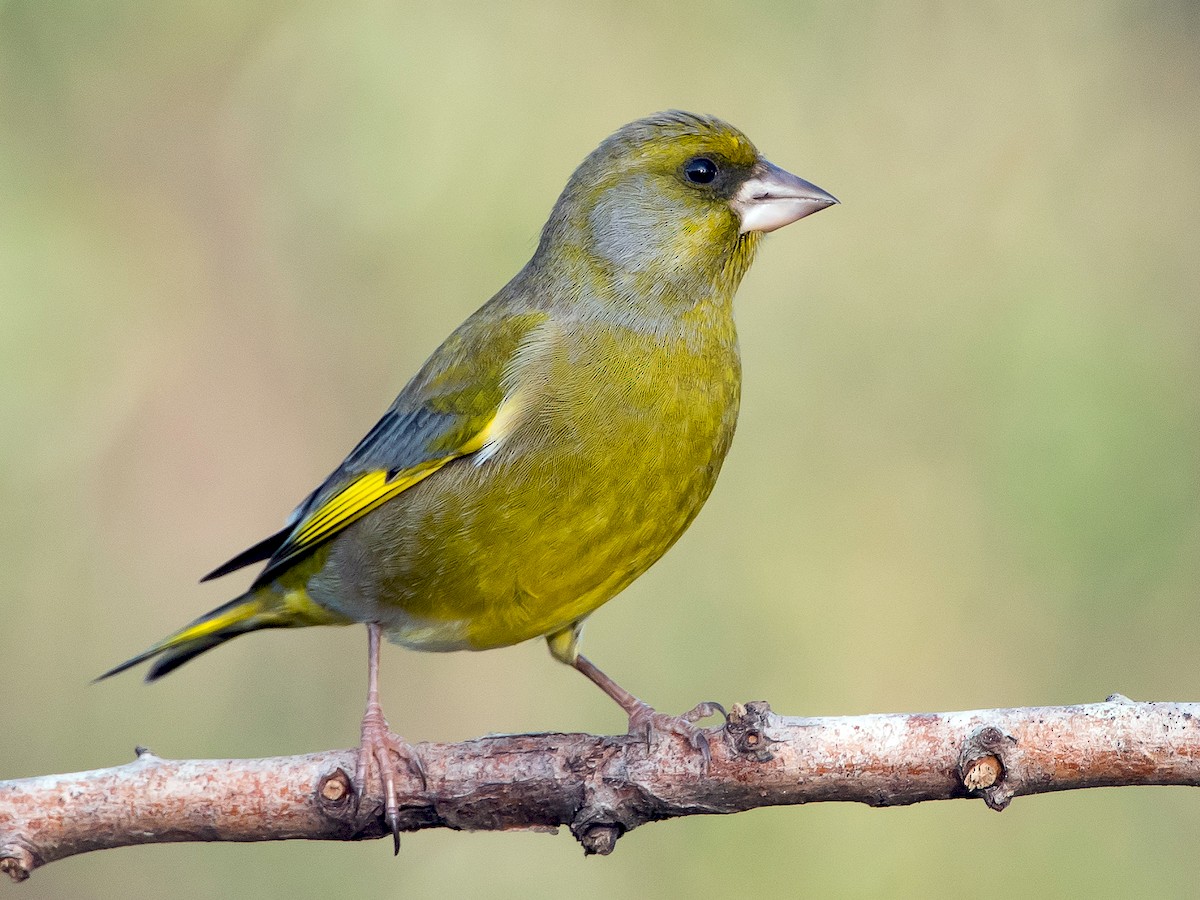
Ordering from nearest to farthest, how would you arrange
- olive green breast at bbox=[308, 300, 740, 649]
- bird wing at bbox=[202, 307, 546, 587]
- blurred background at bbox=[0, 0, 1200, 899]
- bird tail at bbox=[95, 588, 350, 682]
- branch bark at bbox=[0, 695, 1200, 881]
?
branch bark at bbox=[0, 695, 1200, 881], olive green breast at bbox=[308, 300, 740, 649], bird wing at bbox=[202, 307, 546, 587], bird tail at bbox=[95, 588, 350, 682], blurred background at bbox=[0, 0, 1200, 899]

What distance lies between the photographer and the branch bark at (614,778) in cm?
300

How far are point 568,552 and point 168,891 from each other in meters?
2.99

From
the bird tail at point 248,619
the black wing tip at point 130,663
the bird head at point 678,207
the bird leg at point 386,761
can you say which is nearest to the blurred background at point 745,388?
the bird tail at point 248,619

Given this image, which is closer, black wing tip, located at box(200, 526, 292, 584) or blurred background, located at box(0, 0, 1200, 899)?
black wing tip, located at box(200, 526, 292, 584)

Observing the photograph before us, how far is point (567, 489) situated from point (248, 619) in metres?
1.28

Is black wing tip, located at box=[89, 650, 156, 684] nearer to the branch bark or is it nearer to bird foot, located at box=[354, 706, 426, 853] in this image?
the branch bark

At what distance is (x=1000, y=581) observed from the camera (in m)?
6.09

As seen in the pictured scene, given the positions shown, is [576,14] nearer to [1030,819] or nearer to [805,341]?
[805,341]

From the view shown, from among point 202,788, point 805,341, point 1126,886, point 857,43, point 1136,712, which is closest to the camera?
point 1136,712

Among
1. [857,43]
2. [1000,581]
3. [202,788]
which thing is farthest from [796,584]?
[202,788]

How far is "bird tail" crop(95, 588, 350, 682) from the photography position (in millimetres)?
4289

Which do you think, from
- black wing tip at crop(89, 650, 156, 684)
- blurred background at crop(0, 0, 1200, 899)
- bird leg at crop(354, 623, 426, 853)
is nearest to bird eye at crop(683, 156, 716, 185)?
bird leg at crop(354, 623, 426, 853)

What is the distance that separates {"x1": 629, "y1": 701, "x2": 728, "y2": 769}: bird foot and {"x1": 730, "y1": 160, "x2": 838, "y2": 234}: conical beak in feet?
4.49

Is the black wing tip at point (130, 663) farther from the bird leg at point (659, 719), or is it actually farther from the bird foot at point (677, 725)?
the bird foot at point (677, 725)
